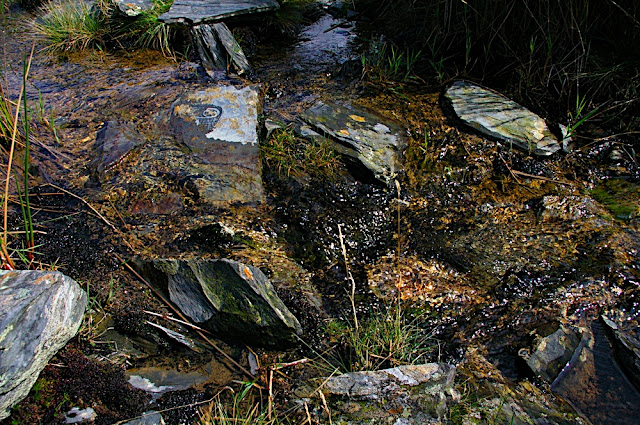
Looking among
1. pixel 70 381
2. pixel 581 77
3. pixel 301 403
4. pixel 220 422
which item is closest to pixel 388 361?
pixel 301 403

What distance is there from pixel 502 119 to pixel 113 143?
116 inches

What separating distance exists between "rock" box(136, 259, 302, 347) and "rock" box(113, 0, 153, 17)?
3.47 m

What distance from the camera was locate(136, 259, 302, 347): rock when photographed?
94.9 inches

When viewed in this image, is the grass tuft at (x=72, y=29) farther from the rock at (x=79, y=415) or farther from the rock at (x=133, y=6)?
the rock at (x=79, y=415)

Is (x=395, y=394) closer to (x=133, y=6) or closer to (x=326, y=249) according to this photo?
(x=326, y=249)

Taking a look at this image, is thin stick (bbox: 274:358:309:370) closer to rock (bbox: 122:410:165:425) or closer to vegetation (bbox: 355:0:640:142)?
rock (bbox: 122:410:165:425)

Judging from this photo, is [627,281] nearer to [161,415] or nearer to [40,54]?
[161,415]

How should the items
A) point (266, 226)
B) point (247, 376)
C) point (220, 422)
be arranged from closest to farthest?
point (220, 422)
point (247, 376)
point (266, 226)

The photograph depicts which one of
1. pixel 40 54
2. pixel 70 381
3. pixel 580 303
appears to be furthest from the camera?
pixel 40 54

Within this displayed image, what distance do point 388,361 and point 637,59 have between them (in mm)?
3117

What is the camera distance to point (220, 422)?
6.47 feet

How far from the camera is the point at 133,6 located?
496 cm

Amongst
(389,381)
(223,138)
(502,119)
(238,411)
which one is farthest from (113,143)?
(502,119)

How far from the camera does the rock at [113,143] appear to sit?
3.36 metres
